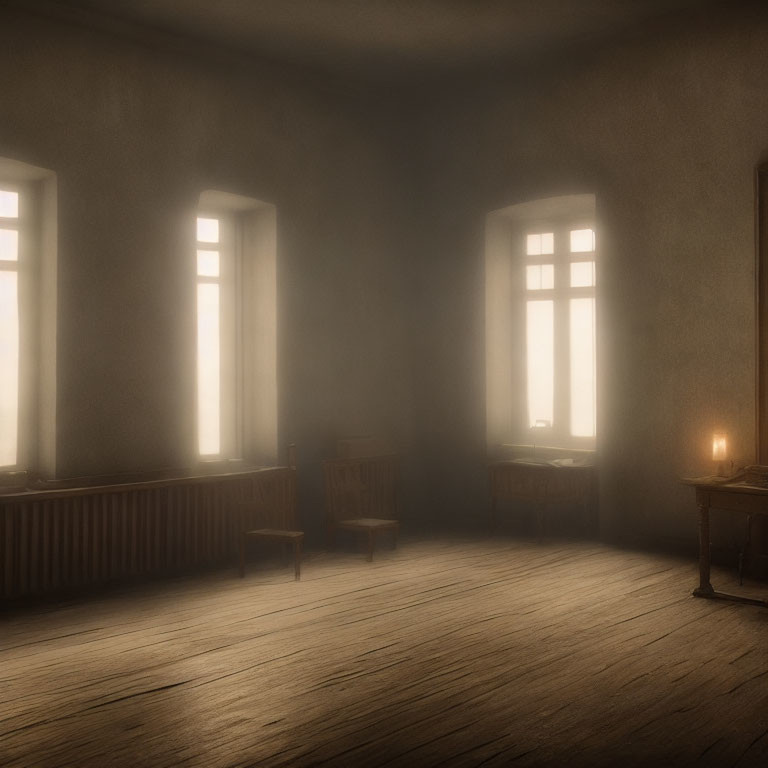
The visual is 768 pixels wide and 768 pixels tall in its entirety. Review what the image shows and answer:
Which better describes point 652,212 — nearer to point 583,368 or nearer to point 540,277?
point 540,277

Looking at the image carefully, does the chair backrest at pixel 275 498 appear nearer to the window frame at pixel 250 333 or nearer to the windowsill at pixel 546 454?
the window frame at pixel 250 333

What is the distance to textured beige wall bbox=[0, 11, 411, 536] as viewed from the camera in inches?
253

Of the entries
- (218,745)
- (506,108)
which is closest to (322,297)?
(506,108)

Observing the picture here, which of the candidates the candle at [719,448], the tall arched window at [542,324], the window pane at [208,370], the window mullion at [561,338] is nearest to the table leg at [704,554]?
the candle at [719,448]

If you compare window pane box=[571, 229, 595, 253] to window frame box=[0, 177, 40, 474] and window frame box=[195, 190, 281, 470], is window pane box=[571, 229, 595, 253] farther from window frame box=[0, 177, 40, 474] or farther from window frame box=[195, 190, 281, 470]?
window frame box=[0, 177, 40, 474]

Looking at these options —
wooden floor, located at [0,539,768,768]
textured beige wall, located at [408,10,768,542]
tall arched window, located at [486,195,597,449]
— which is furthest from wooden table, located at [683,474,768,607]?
tall arched window, located at [486,195,597,449]

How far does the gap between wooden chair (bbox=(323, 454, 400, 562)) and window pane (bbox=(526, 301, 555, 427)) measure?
157cm

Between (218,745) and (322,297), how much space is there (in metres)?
5.26

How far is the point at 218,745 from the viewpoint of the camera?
3508mm

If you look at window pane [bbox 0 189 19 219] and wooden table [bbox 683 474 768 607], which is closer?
wooden table [bbox 683 474 768 607]

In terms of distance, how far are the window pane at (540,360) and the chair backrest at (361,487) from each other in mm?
1568

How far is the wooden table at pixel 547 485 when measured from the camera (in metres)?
7.82

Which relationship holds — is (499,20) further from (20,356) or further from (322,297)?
(20,356)

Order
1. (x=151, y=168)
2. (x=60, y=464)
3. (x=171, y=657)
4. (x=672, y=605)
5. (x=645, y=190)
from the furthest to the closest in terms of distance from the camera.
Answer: (x=645, y=190) → (x=151, y=168) → (x=60, y=464) → (x=672, y=605) → (x=171, y=657)
